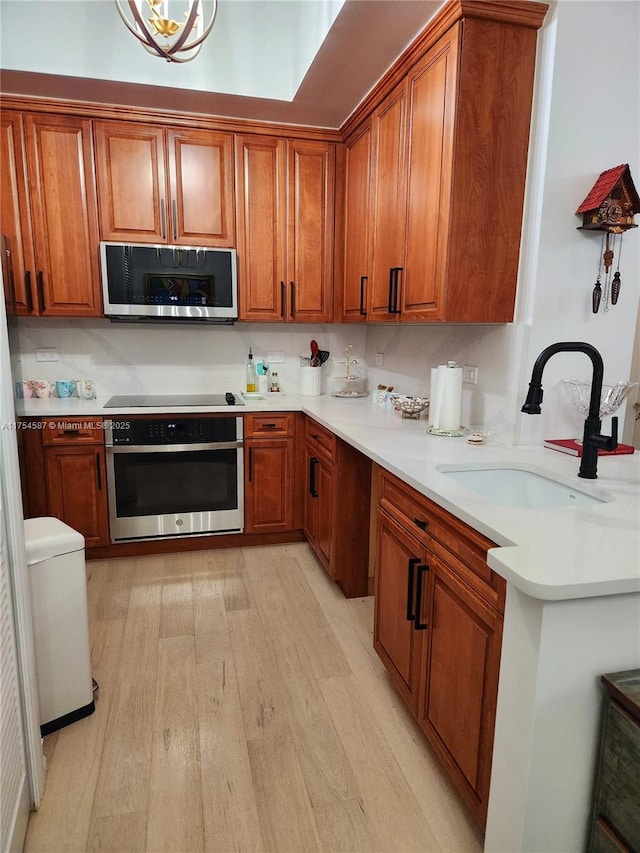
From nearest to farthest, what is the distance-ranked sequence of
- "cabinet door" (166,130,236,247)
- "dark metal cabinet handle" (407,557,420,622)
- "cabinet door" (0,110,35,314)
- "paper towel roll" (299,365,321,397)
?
"dark metal cabinet handle" (407,557,420,622), "cabinet door" (0,110,35,314), "cabinet door" (166,130,236,247), "paper towel roll" (299,365,321,397)

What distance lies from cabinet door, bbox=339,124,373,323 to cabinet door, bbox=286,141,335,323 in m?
0.11

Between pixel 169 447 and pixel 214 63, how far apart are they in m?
2.07

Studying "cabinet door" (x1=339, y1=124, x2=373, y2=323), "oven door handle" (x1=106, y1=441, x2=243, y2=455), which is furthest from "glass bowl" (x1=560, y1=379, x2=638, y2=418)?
"oven door handle" (x1=106, y1=441, x2=243, y2=455)

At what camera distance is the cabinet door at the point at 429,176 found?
2004 mm

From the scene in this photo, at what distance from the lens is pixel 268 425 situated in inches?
126

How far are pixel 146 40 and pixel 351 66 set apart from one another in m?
1.11

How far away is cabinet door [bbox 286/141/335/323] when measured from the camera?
10.7 feet

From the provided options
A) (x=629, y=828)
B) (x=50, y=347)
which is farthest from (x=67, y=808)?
(x=50, y=347)

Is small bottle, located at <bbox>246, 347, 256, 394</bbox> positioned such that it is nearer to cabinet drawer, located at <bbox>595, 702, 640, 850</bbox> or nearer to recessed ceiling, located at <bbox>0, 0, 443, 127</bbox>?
recessed ceiling, located at <bbox>0, 0, 443, 127</bbox>

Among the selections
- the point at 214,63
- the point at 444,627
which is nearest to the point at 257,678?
the point at 444,627

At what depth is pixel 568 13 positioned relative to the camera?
1.89 m

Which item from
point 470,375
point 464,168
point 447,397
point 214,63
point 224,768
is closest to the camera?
point 224,768

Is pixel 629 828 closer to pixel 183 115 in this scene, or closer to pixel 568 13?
pixel 568 13

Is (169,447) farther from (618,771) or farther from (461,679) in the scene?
(618,771)
